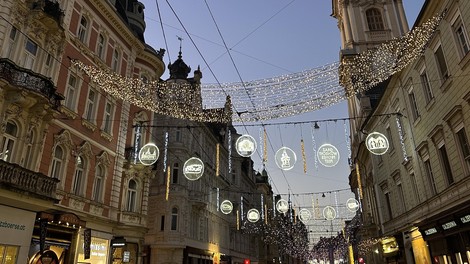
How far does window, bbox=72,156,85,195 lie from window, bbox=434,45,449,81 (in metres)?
15.7

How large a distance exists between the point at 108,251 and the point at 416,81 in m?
16.6

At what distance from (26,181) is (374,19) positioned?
41130mm

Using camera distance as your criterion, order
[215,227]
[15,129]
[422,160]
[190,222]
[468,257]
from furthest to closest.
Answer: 1. [215,227]
2. [190,222]
3. [422,160]
4. [15,129]
5. [468,257]

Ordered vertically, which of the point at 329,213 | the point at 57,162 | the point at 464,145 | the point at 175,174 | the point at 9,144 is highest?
the point at 175,174

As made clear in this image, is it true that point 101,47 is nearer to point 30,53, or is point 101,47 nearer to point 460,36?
point 30,53

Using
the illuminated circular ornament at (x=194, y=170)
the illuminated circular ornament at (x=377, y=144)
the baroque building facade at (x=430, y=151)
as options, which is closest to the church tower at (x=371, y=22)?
the baroque building facade at (x=430, y=151)

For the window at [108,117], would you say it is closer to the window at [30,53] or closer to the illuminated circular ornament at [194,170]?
the window at [30,53]

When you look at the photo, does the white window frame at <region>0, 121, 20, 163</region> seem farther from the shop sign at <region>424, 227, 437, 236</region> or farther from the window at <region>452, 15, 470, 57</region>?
the shop sign at <region>424, 227, 437, 236</region>

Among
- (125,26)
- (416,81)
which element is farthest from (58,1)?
(416,81)

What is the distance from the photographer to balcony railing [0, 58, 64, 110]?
12.1 m

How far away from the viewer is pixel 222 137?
4181 cm

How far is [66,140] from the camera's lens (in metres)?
15.4

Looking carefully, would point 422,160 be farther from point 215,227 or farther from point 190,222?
point 215,227

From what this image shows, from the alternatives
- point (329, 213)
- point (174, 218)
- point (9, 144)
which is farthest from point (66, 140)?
point (329, 213)
